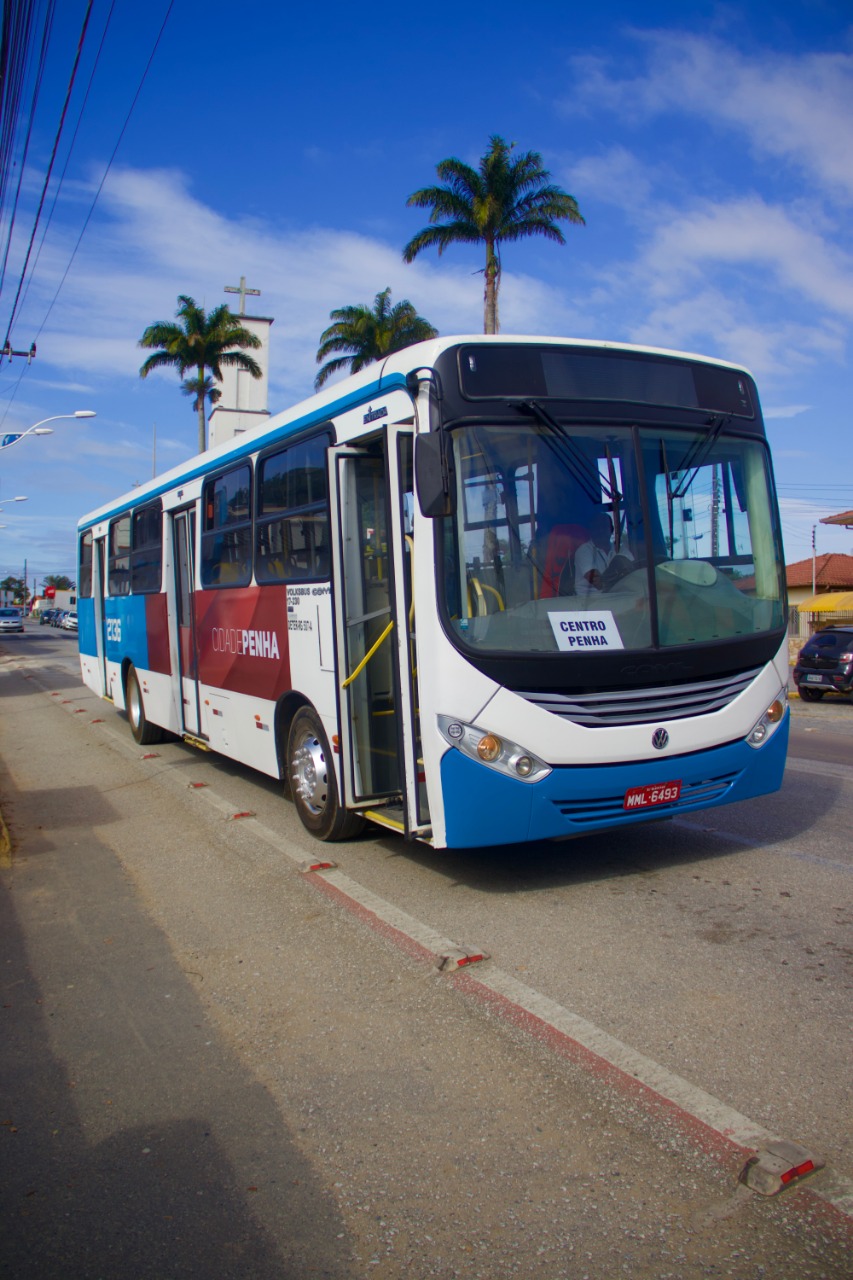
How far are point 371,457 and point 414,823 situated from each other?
2.40 meters

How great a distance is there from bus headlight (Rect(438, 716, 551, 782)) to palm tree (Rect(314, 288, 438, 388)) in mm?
36557

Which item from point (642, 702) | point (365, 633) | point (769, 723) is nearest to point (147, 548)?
point (365, 633)

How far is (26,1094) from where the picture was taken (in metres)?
3.77

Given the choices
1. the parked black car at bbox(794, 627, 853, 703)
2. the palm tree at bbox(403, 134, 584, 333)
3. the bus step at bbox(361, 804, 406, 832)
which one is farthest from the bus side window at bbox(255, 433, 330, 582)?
the palm tree at bbox(403, 134, 584, 333)

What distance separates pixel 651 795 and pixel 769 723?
109 cm

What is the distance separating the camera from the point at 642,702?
18.6 feet

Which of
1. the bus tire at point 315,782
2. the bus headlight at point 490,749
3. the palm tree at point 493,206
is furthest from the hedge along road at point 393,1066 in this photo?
the palm tree at point 493,206

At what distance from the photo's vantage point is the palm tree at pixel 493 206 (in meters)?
32.7

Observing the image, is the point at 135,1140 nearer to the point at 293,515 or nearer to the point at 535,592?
the point at 535,592

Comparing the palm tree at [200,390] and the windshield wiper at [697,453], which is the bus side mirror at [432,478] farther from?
the palm tree at [200,390]

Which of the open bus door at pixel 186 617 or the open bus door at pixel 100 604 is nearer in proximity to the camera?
the open bus door at pixel 186 617

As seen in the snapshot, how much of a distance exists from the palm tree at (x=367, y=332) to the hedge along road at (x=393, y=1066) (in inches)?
1410

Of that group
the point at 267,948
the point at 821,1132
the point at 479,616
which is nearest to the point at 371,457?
the point at 479,616

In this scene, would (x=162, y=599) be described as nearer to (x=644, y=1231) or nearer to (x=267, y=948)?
A: (x=267, y=948)
